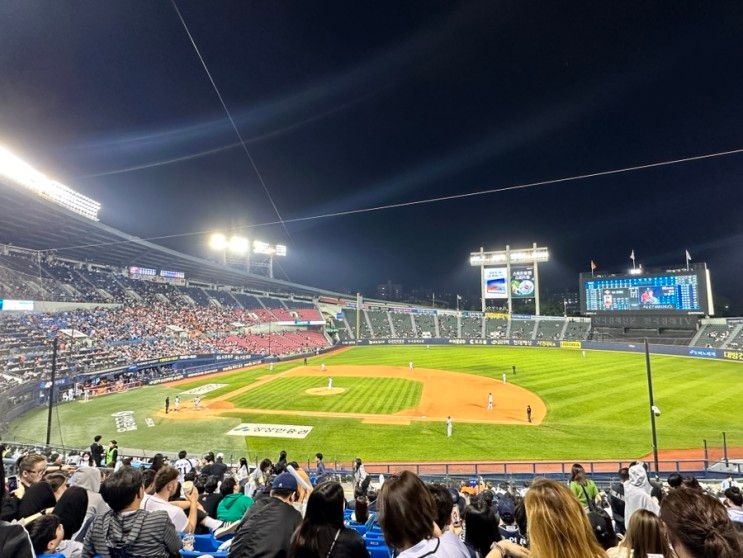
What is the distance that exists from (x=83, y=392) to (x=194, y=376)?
10441 millimetres

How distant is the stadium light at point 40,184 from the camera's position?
83.8 feet

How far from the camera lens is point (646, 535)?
8.34 ft

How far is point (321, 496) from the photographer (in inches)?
109

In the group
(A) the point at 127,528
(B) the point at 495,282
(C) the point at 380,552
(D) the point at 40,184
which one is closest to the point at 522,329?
(B) the point at 495,282

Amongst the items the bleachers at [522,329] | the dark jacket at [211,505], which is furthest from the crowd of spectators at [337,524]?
the bleachers at [522,329]

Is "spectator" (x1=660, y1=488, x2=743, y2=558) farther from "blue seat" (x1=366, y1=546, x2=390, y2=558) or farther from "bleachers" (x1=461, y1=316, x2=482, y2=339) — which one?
"bleachers" (x1=461, y1=316, x2=482, y2=339)

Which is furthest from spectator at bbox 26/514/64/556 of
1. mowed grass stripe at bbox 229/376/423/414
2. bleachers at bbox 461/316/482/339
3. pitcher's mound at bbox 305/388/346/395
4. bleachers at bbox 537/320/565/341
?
bleachers at bbox 461/316/482/339

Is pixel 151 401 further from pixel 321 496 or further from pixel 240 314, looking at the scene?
pixel 240 314

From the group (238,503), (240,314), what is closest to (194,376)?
(240,314)

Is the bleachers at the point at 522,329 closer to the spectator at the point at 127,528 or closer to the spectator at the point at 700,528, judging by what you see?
the spectator at the point at 700,528

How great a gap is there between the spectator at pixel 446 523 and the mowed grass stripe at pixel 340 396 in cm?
2141

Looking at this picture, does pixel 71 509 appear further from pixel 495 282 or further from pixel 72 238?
pixel 495 282

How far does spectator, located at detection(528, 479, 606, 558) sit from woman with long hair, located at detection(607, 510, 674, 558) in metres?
0.78

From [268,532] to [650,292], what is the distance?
2633 inches
